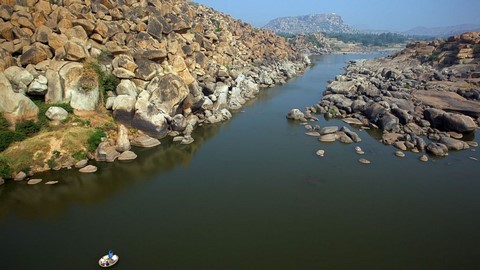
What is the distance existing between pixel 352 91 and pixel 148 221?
38.3 metres

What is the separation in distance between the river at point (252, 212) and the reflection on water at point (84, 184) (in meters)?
0.08

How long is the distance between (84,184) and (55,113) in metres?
7.18

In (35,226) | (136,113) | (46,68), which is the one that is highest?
(46,68)

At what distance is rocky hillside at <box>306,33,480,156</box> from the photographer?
30.5 m

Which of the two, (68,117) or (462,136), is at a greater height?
(68,117)

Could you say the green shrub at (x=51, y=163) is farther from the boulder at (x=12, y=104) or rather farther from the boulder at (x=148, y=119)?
the boulder at (x=148, y=119)

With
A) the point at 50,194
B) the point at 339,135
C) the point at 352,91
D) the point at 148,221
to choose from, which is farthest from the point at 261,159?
the point at 352,91

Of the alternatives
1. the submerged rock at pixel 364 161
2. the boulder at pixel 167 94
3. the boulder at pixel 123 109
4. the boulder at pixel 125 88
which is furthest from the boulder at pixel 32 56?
the submerged rock at pixel 364 161

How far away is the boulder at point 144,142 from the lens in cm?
2742

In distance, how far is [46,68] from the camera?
88.5 ft

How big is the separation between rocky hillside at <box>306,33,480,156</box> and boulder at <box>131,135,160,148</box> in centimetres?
1976

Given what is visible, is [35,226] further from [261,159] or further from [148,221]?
[261,159]

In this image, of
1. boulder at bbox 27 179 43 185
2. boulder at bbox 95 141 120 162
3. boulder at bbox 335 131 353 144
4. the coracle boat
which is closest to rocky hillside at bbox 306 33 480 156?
boulder at bbox 335 131 353 144

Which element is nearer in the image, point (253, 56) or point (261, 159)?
point (261, 159)
